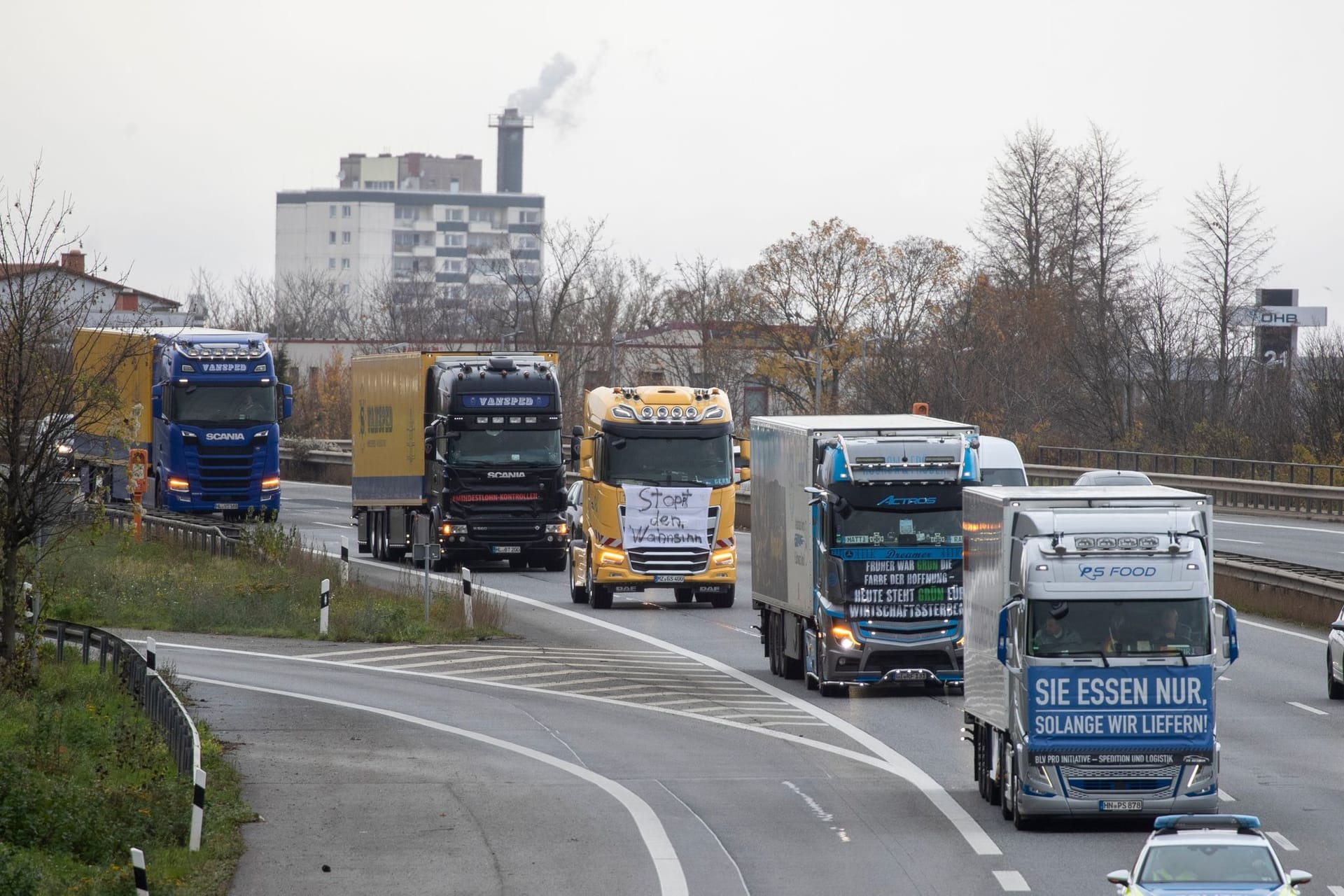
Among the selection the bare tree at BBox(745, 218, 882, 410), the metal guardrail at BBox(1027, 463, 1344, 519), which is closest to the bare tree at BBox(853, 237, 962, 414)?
the bare tree at BBox(745, 218, 882, 410)

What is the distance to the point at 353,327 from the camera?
5866 inches

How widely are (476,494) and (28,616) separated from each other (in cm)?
1286

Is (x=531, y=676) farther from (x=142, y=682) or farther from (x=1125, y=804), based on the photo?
(x=1125, y=804)

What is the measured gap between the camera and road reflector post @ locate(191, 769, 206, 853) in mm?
15109

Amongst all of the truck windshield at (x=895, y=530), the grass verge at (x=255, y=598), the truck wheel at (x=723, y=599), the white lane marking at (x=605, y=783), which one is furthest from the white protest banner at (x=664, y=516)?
the truck windshield at (x=895, y=530)

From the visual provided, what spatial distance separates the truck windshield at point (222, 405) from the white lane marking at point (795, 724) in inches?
647

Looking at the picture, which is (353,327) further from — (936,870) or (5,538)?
(936,870)

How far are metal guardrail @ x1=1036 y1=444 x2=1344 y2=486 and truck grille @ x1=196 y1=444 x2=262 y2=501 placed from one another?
983 inches

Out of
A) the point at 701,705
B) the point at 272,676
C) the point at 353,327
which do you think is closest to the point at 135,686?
the point at 272,676

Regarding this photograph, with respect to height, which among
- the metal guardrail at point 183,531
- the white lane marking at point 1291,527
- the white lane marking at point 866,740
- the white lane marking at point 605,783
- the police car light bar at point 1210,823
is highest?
the white lane marking at point 1291,527

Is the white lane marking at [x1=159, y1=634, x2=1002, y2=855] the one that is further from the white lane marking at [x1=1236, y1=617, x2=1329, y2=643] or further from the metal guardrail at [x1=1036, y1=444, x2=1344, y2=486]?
the metal guardrail at [x1=1036, y1=444, x2=1344, y2=486]

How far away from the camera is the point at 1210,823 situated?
12.7 m

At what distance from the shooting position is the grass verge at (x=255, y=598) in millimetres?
32750

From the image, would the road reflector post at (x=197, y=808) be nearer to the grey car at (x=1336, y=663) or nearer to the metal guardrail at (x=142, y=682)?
the metal guardrail at (x=142, y=682)
